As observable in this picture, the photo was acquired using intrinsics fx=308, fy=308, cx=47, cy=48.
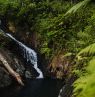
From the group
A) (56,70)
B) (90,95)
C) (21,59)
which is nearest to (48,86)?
(56,70)

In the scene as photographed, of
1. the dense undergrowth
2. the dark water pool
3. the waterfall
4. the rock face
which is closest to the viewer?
the dark water pool

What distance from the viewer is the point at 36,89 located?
1319 cm

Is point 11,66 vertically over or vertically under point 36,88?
over

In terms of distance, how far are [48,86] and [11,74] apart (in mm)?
2184

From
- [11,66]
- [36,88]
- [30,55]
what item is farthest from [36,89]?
[30,55]

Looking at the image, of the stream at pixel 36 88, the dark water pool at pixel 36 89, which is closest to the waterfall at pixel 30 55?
the stream at pixel 36 88

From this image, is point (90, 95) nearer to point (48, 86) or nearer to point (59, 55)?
point (48, 86)

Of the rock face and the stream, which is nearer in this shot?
the stream

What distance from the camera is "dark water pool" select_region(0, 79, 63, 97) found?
12703mm

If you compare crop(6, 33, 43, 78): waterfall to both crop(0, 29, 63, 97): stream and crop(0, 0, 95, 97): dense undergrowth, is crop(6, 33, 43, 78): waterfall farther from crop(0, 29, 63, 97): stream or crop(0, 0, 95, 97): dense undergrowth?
crop(0, 29, 63, 97): stream

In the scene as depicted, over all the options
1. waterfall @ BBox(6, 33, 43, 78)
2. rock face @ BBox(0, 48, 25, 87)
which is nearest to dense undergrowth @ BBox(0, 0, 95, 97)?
waterfall @ BBox(6, 33, 43, 78)

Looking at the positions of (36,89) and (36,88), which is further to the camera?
(36,88)

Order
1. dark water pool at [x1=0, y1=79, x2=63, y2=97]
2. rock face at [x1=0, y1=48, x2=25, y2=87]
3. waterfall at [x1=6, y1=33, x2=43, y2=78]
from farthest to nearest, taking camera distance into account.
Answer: waterfall at [x1=6, y1=33, x2=43, y2=78] → rock face at [x1=0, y1=48, x2=25, y2=87] → dark water pool at [x1=0, y1=79, x2=63, y2=97]

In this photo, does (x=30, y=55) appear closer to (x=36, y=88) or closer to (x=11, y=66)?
(x=11, y=66)
